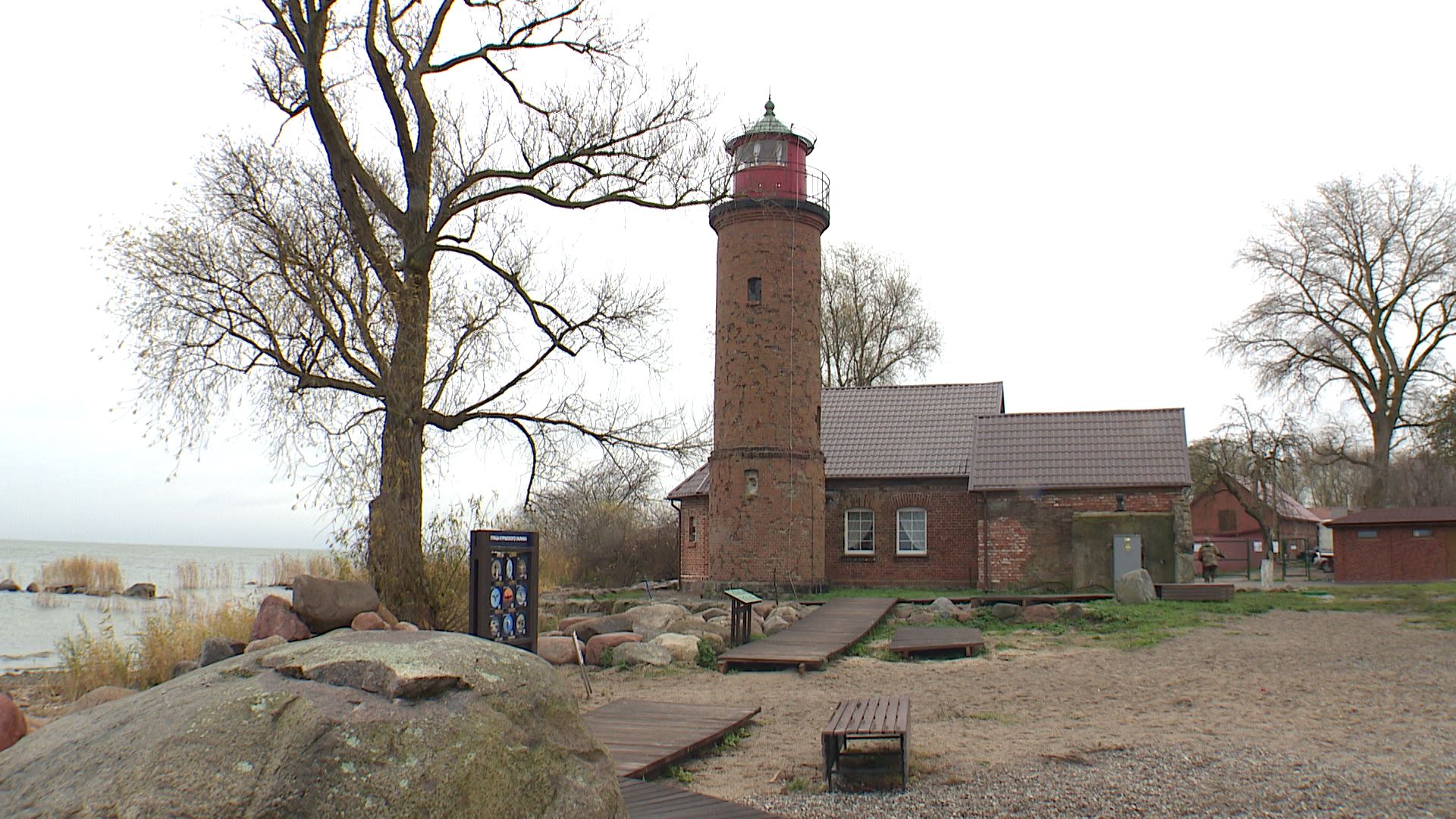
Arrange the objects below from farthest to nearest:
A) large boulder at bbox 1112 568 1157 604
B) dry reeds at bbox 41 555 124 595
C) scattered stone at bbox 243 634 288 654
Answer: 1. dry reeds at bbox 41 555 124 595
2. large boulder at bbox 1112 568 1157 604
3. scattered stone at bbox 243 634 288 654

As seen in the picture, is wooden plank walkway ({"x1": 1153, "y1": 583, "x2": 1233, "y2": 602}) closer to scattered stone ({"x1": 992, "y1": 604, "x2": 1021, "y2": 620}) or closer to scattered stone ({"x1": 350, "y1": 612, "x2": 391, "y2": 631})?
scattered stone ({"x1": 992, "y1": 604, "x2": 1021, "y2": 620})

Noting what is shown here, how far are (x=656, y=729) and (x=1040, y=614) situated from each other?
38.5 ft

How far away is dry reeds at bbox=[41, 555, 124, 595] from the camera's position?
3038cm

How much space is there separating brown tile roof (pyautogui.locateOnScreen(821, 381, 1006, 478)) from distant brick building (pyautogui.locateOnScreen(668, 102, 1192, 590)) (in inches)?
2.5

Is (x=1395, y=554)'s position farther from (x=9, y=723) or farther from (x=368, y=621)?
(x=9, y=723)

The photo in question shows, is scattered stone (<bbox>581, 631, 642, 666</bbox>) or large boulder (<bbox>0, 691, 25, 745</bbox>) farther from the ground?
large boulder (<bbox>0, 691, 25, 745</bbox>)

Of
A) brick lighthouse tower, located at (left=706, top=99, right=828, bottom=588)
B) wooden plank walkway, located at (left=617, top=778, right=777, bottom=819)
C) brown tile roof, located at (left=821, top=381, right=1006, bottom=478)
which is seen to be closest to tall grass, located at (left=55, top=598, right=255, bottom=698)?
wooden plank walkway, located at (left=617, top=778, right=777, bottom=819)

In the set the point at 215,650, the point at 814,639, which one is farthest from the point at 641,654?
the point at 215,650

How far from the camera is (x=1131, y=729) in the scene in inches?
333

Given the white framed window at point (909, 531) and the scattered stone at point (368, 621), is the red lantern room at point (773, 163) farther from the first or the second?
the scattered stone at point (368, 621)

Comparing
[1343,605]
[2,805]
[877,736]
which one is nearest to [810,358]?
[1343,605]

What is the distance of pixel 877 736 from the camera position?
717cm

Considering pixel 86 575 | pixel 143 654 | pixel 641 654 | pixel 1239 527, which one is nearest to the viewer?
pixel 143 654

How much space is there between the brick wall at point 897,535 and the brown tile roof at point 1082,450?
1.06 m
